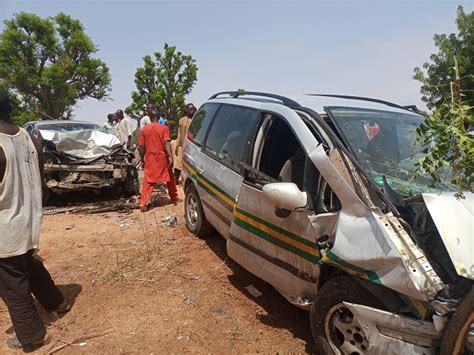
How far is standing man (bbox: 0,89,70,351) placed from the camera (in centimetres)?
283

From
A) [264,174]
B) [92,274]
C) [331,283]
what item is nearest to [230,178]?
[264,174]

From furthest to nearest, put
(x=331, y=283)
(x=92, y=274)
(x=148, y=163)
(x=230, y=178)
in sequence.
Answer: (x=148, y=163) → (x=92, y=274) → (x=230, y=178) → (x=331, y=283)

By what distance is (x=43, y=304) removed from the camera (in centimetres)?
334

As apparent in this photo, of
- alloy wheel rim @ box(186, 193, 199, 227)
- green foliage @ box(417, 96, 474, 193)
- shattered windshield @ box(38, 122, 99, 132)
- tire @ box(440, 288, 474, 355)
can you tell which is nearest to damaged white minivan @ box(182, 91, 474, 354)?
tire @ box(440, 288, 474, 355)

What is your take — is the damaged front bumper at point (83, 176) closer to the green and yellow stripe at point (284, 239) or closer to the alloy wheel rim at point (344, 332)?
the green and yellow stripe at point (284, 239)

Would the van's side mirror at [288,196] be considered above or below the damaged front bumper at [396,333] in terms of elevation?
above

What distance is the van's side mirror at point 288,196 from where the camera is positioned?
2.50 meters

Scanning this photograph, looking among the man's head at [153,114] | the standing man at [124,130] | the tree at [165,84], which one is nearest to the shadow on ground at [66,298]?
the man's head at [153,114]

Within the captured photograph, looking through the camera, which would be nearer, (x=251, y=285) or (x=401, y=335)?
(x=401, y=335)

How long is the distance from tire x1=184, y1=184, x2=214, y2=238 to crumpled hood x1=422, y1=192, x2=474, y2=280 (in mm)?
3052

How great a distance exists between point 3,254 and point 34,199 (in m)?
0.47

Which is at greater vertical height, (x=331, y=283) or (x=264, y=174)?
(x=264, y=174)

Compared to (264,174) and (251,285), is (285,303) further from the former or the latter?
(264,174)

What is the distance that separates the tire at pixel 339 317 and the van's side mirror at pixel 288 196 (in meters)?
0.55
